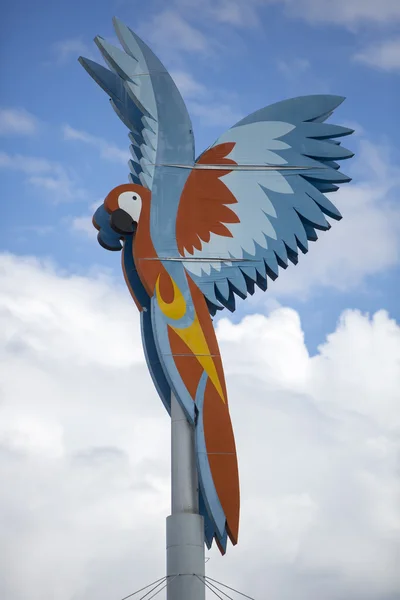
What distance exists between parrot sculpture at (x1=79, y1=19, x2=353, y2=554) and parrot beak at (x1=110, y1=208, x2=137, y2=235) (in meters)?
0.02

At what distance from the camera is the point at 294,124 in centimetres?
2155

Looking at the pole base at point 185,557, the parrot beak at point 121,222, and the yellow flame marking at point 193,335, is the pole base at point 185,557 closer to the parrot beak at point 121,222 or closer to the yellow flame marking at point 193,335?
the yellow flame marking at point 193,335

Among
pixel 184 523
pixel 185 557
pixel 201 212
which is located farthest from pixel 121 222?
pixel 185 557

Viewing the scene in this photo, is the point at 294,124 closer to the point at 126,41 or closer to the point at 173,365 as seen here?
the point at 126,41

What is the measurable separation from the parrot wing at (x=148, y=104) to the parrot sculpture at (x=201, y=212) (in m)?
0.02

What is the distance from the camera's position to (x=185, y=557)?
18.5m

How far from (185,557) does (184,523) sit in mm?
560

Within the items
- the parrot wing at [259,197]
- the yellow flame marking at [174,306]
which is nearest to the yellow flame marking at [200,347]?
the yellow flame marking at [174,306]

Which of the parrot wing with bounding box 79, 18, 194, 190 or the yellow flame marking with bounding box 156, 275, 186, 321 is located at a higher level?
the parrot wing with bounding box 79, 18, 194, 190

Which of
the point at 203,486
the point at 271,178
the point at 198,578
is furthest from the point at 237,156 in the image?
the point at 198,578

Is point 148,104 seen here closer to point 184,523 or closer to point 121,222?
point 121,222

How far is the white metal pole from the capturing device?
18.3 meters

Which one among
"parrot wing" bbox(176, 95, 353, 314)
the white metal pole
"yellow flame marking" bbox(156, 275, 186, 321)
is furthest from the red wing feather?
the white metal pole

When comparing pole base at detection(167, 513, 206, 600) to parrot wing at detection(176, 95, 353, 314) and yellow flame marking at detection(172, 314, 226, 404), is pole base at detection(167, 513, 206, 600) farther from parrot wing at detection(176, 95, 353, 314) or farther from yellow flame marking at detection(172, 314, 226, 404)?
parrot wing at detection(176, 95, 353, 314)
